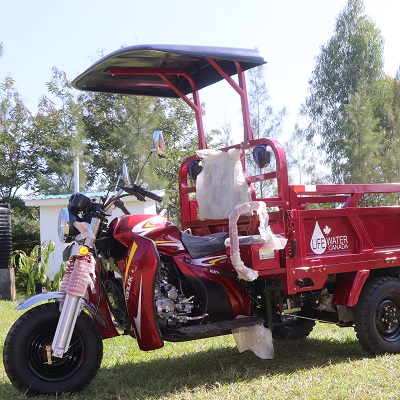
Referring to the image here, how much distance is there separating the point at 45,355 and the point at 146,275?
86 centimetres

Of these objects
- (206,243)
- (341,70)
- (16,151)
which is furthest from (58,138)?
(206,243)

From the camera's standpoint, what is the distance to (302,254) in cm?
477

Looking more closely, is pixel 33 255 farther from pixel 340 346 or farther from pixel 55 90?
pixel 55 90

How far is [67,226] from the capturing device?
4023 mm

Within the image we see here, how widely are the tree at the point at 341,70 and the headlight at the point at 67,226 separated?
22.0 m

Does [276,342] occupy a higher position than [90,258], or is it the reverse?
[90,258]

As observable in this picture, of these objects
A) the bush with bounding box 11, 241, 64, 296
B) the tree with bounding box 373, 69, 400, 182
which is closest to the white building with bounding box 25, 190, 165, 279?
the bush with bounding box 11, 241, 64, 296

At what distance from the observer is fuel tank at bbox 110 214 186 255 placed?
4285 mm

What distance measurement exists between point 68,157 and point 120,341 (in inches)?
607

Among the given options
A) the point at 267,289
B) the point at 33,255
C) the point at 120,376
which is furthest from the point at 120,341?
the point at 33,255

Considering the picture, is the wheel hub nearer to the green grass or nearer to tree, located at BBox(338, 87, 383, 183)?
the green grass

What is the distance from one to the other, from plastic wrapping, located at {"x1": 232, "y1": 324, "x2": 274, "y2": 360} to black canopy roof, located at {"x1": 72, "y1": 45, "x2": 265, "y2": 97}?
2.18 metres

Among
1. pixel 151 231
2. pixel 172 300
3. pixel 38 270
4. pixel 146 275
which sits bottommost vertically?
pixel 38 270

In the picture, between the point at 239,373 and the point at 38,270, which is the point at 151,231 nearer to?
the point at 239,373
